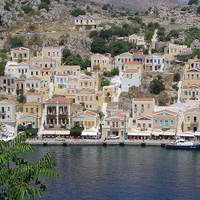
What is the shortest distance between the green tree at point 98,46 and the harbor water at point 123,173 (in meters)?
23.9

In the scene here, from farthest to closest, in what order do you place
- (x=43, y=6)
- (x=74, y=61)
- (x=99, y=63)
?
(x=43, y=6), (x=99, y=63), (x=74, y=61)

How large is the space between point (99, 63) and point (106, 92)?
8.77 metres

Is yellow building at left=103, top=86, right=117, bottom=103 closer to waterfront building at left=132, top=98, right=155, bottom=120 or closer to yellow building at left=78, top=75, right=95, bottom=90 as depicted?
yellow building at left=78, top=75, right=95, bottom=90

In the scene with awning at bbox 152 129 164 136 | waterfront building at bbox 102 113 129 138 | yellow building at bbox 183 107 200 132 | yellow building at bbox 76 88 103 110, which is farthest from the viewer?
yellow building at bbox 76 88 103 110

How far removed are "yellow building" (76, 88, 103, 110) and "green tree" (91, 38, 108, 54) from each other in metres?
15.1

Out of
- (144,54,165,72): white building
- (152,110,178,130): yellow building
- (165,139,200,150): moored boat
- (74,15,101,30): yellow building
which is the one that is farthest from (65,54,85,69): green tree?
(165,139,200,150): moored boat

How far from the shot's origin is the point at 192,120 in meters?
61.2

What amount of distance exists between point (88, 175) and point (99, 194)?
5.17m

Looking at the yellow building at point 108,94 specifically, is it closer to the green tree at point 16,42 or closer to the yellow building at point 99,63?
the yellow building at point 99,63

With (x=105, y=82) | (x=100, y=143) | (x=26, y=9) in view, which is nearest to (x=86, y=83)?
(x=105, y=82)

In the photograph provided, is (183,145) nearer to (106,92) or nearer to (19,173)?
(106,92)

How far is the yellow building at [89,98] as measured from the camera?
65562 millimetres

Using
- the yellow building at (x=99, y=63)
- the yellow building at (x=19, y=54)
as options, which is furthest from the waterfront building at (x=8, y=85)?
the yellow building at (x=99, y=63)

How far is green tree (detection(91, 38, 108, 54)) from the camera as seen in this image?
80.1 m
